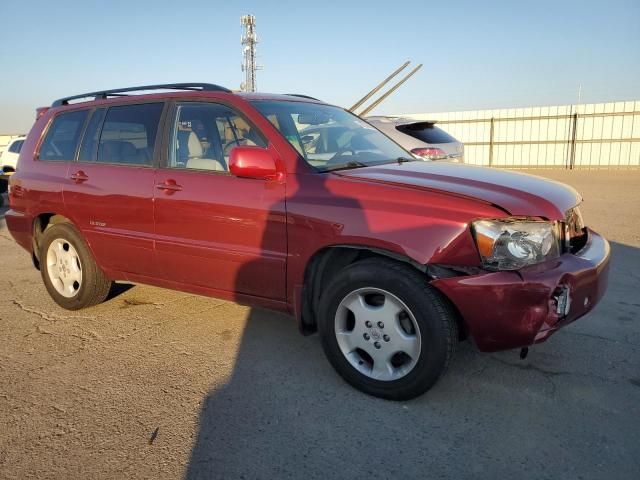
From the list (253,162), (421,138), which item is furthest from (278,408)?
(421,138)

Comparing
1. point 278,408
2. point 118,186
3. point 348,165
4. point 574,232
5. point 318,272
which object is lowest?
point 278,408

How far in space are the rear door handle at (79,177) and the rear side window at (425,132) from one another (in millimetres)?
4611

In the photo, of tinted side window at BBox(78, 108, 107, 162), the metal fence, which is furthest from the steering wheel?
the metal fence

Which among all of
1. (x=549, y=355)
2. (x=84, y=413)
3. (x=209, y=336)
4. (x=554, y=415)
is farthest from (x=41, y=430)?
(x=549, y=355)

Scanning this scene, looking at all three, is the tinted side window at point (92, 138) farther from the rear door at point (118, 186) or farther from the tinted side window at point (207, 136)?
the tinted side window at point (207, 136)

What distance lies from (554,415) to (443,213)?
1201 millimetres

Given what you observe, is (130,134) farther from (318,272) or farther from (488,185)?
(488,185)

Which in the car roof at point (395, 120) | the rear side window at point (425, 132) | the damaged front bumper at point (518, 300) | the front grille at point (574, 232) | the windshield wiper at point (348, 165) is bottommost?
the damaged front bumper at point (518, 300)

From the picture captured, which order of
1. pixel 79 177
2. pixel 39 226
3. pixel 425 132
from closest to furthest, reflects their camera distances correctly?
1. pixel 79 177
2. pixel 39 226
3. pixel 425 132

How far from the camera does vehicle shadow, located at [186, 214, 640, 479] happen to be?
2.30 meters

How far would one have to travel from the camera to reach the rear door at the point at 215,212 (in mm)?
3158

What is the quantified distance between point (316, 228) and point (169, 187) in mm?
1217

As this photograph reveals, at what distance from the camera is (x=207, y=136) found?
358 centimetres

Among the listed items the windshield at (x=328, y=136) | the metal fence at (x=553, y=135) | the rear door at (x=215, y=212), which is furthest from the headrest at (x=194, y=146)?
the metal fence at (x=553, y=135)
